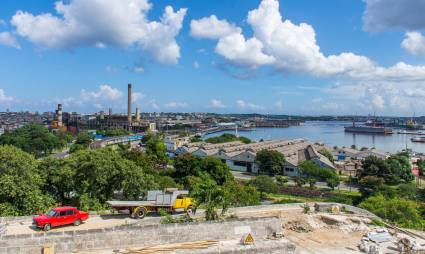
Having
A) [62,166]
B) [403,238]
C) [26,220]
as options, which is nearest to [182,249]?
[26,220]

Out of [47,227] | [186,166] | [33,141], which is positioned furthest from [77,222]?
[33,141]

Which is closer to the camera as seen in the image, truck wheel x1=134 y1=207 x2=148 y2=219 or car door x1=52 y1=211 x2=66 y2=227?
car door x1=52 y1=211 x2=66 y2=227

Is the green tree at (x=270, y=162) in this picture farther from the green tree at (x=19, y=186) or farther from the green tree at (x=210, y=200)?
the green tree at (x=210, y=200)

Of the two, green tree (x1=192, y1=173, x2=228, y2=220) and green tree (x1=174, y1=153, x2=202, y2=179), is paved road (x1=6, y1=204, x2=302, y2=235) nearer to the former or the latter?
green tree (x1=192, y1=173, x2=228, y2=220)

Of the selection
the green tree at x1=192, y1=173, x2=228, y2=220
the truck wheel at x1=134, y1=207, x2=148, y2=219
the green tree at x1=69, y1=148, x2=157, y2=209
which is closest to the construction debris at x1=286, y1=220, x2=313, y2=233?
the green tree at x1=192, y1=173, x2=228, y2=220

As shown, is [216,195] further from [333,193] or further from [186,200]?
[333,193]

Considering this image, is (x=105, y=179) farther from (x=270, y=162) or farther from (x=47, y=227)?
(x=270, y=162)
